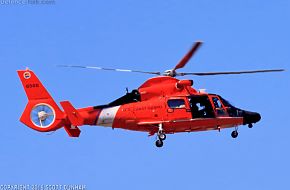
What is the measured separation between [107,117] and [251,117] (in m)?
7.97

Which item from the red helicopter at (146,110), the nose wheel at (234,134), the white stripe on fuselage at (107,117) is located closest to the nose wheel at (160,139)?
the red helicopter at (146,110)

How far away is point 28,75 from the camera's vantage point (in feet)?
181

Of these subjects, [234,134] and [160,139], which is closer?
[160,139]

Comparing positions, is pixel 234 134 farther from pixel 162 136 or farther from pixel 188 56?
pixel 188 56

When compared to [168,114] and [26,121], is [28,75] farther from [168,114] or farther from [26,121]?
[168,114]

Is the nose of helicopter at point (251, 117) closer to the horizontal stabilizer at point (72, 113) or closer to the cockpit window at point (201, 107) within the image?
the cockpit window at point (201, 107)

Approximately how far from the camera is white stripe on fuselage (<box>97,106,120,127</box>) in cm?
5381

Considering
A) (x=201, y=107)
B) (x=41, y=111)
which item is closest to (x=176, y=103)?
(x=201, y=107)

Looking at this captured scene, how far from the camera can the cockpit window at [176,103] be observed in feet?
181

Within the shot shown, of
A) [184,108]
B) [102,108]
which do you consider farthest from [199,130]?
[102,108]

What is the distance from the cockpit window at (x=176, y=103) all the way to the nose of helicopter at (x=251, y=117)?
3717 millimetres

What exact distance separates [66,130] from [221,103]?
26.0 feet

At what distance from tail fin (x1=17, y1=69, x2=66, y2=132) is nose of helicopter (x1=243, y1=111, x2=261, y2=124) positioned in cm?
920

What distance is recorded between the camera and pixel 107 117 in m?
53.8
